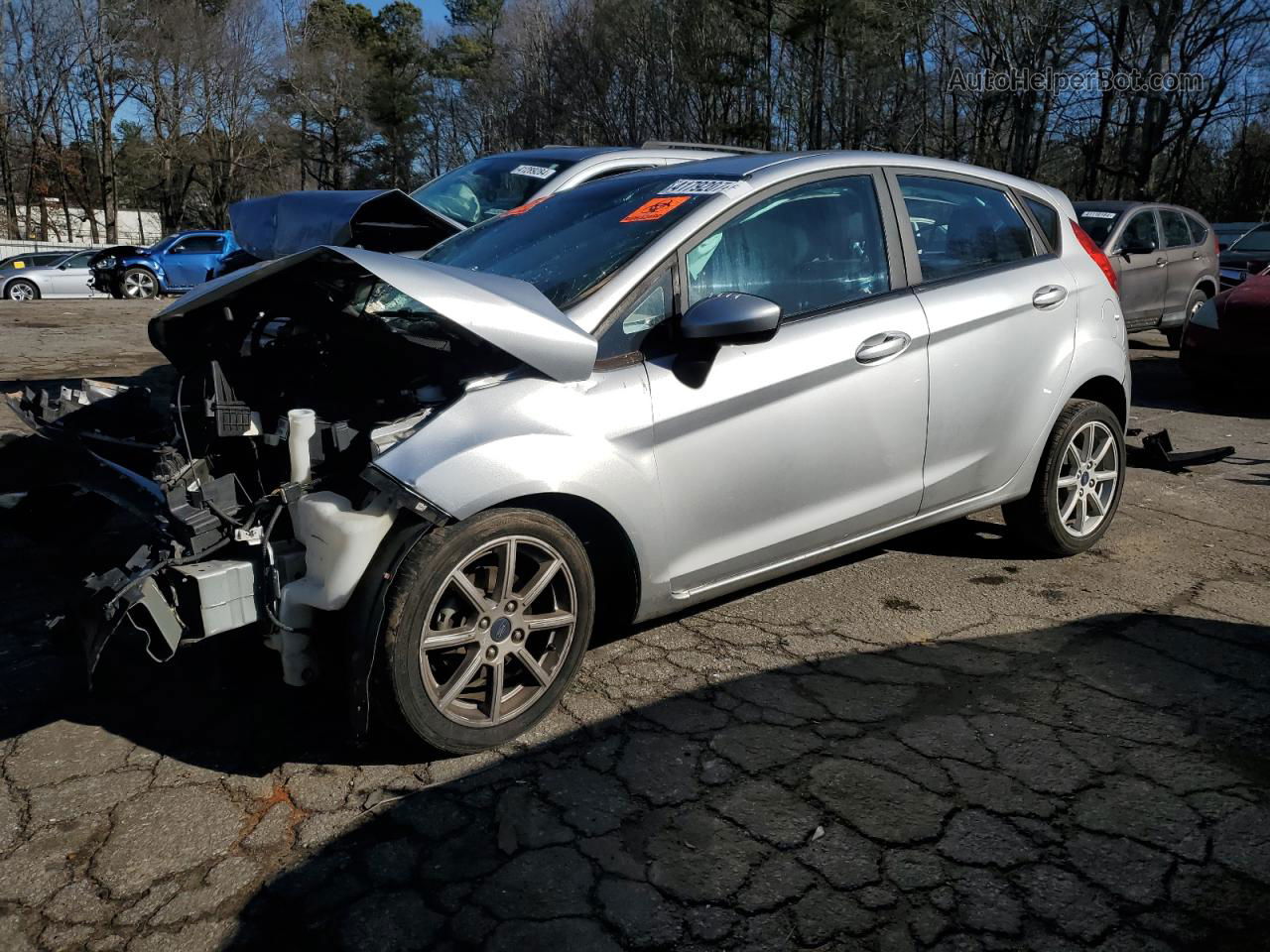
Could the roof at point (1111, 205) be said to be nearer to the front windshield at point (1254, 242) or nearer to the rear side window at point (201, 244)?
the front windshield at point (1254, 242)

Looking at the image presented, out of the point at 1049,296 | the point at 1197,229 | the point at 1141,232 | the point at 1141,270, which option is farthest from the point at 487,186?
the point at 1197,229

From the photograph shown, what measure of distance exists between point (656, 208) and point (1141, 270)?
9.61 meters

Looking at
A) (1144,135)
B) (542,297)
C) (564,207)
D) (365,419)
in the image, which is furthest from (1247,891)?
(1144,135)

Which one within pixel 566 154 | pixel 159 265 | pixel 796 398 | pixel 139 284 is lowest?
pixel 796 398

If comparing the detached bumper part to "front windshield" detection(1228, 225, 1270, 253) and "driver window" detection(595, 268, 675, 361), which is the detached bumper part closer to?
"driver window" detection(595, 268, 675, 361)

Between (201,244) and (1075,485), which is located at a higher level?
(201,244)

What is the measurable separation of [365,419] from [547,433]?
57 centimetres

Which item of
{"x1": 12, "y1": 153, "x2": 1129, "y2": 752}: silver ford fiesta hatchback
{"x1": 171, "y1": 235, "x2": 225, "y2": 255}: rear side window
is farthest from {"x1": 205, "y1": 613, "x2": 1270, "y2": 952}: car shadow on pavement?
Answer: {"x1": 171, "y1": 235, "x2": 225, "y2": 255}: rear side window

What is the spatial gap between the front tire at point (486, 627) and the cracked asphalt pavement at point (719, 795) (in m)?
0.14

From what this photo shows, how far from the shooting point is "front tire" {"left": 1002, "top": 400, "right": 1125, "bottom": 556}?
14.0 ft

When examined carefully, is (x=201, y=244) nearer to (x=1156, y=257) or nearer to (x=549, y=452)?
(x=1156, y=257)

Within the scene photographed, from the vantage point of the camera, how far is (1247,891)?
229cm

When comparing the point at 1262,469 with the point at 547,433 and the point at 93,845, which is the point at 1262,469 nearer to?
the point at 547,433

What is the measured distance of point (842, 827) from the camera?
2.55 m
